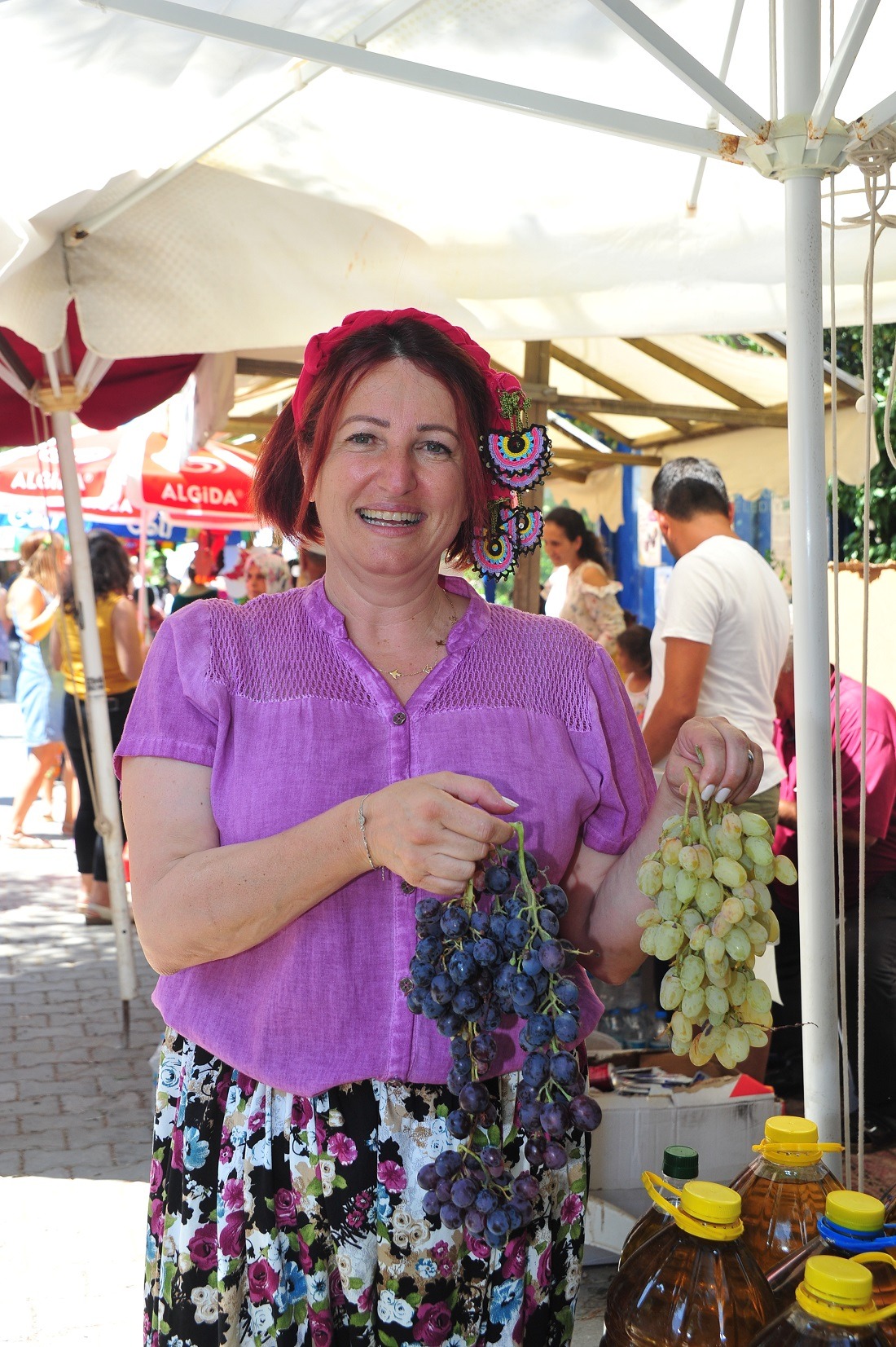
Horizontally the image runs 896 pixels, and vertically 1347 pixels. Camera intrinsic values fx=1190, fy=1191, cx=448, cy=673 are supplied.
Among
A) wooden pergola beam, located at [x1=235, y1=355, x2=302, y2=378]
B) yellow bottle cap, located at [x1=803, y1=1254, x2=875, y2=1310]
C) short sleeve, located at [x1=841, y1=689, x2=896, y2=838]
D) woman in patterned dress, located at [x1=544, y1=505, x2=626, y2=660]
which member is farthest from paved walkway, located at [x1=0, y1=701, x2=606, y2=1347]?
wooden pergola beam, located at [x1=235, y1=355, x2=302, y2=378]

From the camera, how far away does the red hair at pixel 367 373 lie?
1.69 m

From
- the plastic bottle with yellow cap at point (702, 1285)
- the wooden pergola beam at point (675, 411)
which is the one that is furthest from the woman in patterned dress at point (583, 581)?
the plastic bottle with yellow cap at point (702, 1285)

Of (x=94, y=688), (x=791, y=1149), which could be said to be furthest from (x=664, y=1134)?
(x=94, y=688)

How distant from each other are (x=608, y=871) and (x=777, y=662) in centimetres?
279

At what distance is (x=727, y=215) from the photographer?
3607mm

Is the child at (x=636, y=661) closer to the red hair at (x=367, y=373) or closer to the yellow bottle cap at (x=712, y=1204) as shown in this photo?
the red hair at (x=367, y=373)

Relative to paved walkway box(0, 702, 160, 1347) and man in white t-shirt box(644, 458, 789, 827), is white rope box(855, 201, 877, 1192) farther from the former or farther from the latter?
paved walkway box(0, 702, 160, 1347)

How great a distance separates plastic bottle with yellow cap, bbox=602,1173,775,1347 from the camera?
1.19m

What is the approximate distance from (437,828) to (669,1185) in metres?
0.50

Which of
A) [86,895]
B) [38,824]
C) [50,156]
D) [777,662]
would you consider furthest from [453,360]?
[38,824]

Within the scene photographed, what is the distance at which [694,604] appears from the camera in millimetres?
4062

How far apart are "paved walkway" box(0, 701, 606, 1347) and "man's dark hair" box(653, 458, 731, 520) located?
258 cm

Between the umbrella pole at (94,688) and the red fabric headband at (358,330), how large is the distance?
9.69ft

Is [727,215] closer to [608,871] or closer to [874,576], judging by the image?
[608,871]
